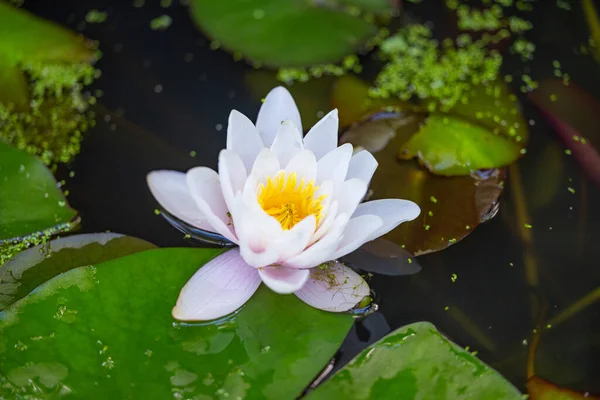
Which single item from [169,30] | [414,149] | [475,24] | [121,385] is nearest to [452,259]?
[414,149]

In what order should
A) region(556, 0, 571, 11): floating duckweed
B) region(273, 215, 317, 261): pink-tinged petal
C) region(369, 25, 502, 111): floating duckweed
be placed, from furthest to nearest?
region(556, 0, 571, 11): floating duckweed < region(369, 25, 502, 111): floating duckweed < region(273, 215, 317, 261): pink-tinged petal

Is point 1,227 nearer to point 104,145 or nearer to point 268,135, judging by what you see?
point 104,145

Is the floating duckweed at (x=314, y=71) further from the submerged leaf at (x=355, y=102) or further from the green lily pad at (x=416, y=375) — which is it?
the green lily pad at (x=416, y=375)

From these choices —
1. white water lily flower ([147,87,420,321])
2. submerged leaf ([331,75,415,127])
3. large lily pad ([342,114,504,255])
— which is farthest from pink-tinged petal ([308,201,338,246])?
submerged leaf ([331,75,415,127])

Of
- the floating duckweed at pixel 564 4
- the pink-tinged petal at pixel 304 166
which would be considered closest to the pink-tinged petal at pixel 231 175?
the pink-tinged petal at pixel 304 166

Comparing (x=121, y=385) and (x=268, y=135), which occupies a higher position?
(x=268, y=135)

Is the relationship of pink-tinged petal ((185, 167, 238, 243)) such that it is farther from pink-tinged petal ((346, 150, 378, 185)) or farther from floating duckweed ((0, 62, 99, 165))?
floating duckweed ((0, 62, 99, 165))

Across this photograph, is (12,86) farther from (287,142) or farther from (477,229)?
(477,229)
